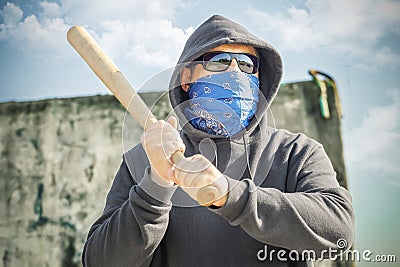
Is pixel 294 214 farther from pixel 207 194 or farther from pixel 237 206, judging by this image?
pixel 207 194

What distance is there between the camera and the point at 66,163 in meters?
4.40

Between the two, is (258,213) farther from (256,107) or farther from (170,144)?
(256,107)

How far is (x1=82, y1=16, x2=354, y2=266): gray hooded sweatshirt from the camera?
1704 mm

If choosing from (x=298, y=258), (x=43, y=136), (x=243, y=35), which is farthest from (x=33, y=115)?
(x=298, y=258)

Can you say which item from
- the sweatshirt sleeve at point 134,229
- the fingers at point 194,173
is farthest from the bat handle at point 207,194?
the sweatshirt sleeve at point 134,229

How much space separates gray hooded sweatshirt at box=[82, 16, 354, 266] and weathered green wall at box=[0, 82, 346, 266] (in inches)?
74.5

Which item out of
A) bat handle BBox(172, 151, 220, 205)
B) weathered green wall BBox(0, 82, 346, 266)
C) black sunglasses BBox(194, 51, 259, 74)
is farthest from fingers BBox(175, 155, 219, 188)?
weathered green wall BBox(0, 82, 346, 266)

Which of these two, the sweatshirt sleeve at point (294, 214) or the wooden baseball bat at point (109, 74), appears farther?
the wooden baseball bat at point (109, 74)

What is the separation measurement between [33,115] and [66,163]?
53 centimetres

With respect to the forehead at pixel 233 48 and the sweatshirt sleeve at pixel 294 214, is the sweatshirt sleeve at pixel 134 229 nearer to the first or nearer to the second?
the sweatshirt sleeve at pixel 294 214

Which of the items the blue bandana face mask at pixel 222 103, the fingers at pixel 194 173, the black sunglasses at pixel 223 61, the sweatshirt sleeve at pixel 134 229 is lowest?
the sweatshirt sleeve at pixel 134 229

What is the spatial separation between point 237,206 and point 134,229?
38cm

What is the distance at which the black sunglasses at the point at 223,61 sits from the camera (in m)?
2.13

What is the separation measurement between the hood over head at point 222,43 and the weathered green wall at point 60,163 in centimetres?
185
